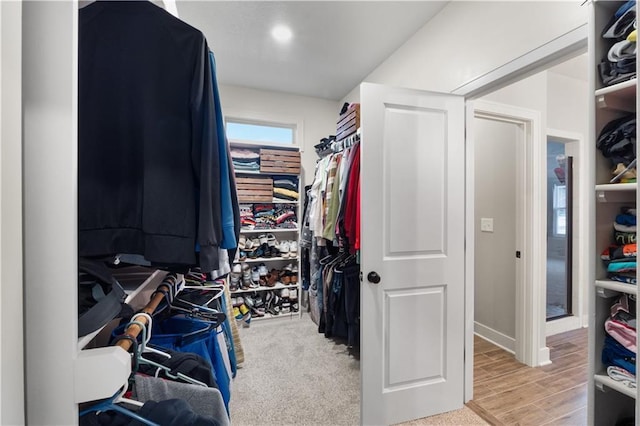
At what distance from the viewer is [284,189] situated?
11.3ft

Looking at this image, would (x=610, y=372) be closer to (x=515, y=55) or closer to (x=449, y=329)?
(x=449, y=329)

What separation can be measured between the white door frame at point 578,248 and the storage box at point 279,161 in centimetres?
282

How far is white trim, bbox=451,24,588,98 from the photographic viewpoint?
1292 mm

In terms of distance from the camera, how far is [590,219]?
108 cm

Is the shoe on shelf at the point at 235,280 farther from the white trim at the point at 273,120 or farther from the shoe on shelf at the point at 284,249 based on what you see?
the white trim at the point at 273,120

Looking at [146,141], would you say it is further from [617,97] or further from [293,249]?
[293,249]

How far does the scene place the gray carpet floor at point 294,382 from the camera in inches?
70.8

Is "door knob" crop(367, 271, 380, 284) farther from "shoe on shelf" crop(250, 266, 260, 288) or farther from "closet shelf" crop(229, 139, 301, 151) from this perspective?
"closet shelf" crop(229, 139, 301, 151)

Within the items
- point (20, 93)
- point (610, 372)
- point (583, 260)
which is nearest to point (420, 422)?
point (610, 372)

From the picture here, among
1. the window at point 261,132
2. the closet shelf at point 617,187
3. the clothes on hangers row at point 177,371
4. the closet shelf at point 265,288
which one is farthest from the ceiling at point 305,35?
the closet shelf at point 265,288

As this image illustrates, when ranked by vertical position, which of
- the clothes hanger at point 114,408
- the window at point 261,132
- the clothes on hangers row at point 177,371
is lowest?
the clothes on hangers row at point 177,371

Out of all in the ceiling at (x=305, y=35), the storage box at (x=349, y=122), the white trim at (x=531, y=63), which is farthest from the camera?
the storage box at (x=349, y=122)

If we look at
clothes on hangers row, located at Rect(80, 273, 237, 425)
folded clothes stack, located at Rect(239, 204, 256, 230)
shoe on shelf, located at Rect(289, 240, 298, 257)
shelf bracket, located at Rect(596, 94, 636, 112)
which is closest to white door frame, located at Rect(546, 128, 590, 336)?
shelf bracket, located at Rect(596, 94, 636, 112)

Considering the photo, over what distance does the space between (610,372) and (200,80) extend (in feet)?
5.68
